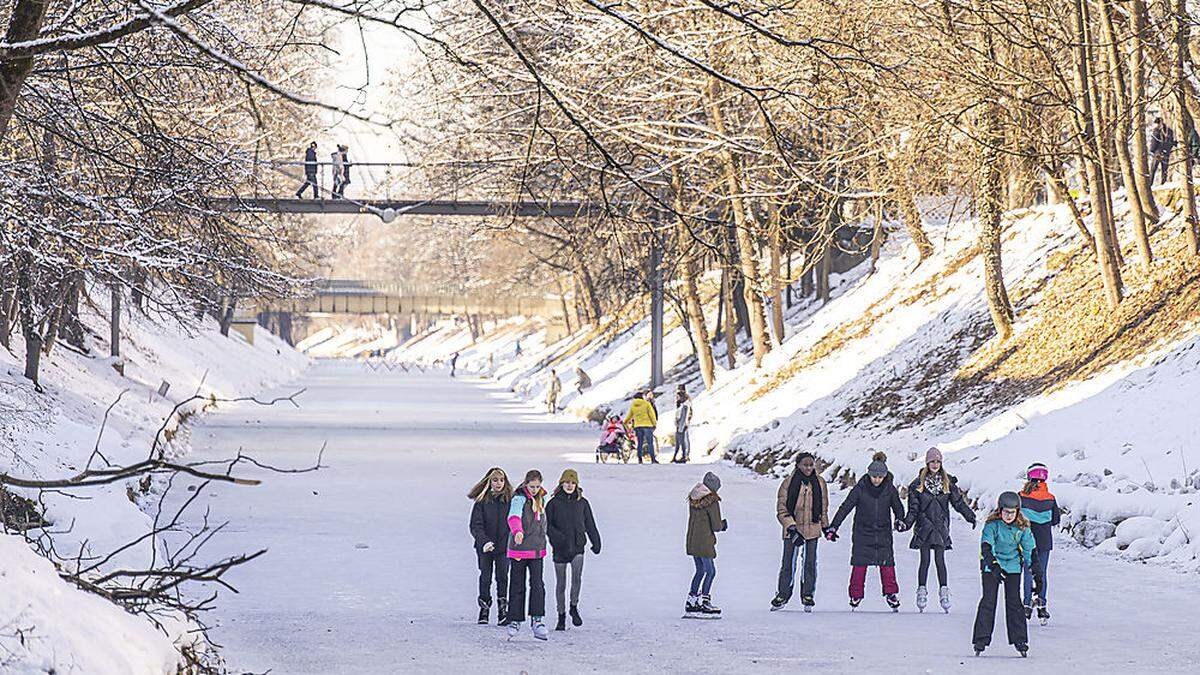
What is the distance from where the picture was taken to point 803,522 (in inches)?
610

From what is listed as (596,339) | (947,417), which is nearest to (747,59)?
(947,417)

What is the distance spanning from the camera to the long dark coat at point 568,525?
46.6ft

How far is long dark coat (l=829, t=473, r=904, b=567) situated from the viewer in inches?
603

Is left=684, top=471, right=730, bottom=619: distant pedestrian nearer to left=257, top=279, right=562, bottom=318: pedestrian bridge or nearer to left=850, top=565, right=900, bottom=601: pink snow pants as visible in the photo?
left=850, top=565, right=900, bottom=601: pink snow pants

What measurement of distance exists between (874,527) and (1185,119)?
44.2 feet

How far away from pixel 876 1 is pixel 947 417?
7.08 metres

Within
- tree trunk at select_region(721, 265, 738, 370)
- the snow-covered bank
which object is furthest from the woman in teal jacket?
tree trunk at select_region(721, 265, 738, 370)

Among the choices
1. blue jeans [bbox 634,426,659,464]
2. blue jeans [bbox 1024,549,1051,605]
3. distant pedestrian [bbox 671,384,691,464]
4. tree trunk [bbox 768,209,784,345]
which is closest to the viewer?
blue jeans [bbox 1024,549,1051,605]

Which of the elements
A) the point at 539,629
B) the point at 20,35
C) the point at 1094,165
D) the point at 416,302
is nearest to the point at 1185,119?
the point at 1094,165

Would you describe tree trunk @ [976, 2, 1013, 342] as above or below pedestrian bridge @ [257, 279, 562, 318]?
below

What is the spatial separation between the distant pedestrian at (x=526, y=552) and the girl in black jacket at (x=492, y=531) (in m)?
0.37

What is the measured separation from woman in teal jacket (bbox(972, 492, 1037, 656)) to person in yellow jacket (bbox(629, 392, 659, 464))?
20.3 m

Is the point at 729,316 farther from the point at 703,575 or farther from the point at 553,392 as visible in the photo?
the point at 703,575

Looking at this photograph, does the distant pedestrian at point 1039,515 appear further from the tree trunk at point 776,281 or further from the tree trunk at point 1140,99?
the tree trunk at point 776,281
